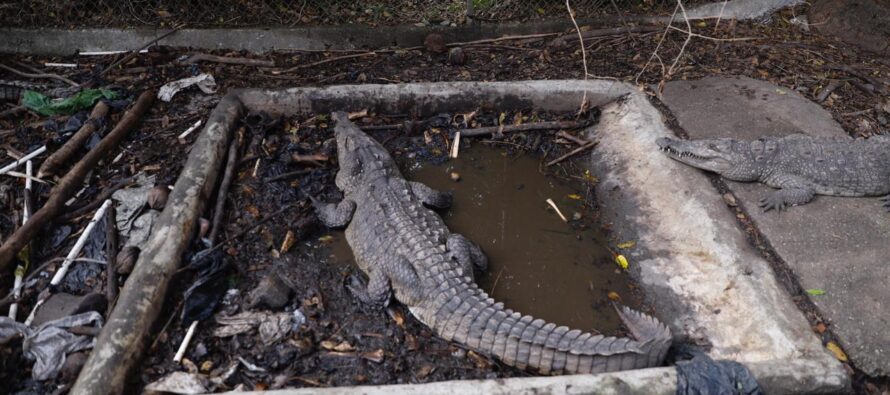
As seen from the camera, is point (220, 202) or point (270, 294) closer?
point (270, 294)

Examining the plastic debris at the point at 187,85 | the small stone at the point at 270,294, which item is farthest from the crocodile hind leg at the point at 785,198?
the plastic debris at the point at 187,85

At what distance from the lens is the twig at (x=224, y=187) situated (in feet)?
14.0

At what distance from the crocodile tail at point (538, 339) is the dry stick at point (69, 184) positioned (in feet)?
9.99

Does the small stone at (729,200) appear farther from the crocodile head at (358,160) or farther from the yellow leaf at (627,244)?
the crocodile head at (358,160)

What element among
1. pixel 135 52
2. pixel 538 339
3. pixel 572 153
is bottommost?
pixel 572 153

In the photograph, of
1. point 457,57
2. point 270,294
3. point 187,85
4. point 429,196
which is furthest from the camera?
point 457,57

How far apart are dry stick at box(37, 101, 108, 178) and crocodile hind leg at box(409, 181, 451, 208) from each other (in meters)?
3.12

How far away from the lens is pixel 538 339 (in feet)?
11.0

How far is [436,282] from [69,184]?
329 cm

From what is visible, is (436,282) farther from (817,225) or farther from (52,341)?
(817,225)

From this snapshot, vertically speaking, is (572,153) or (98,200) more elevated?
Result: (98,200)

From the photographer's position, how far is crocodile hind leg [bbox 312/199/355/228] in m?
4.54

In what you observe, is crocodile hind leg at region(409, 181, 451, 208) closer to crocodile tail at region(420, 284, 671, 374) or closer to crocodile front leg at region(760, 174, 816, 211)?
crocodile tail at region(420, 284, 671, 374)

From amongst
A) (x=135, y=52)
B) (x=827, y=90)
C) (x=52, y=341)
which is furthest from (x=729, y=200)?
(x=135, y=52)
